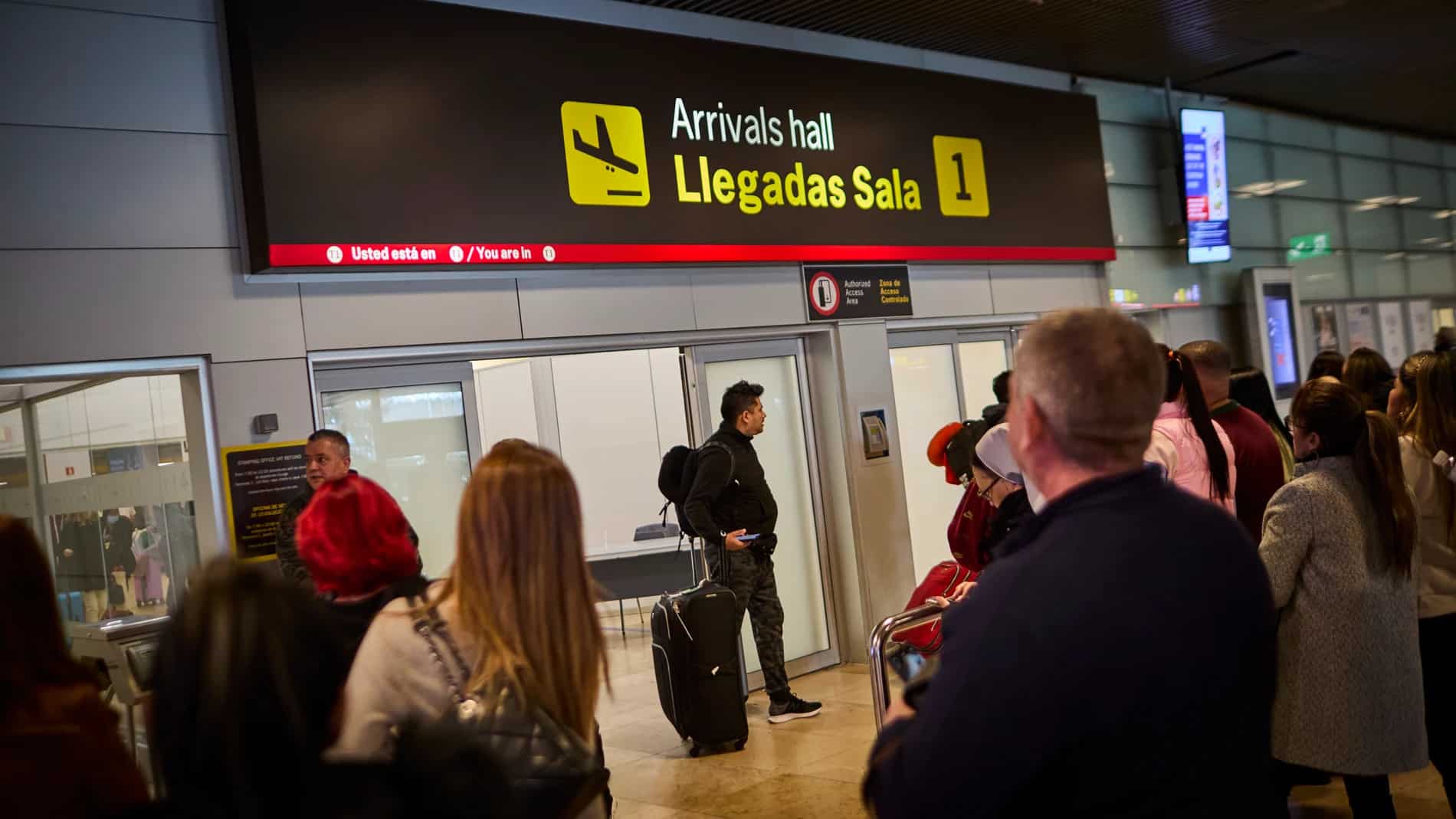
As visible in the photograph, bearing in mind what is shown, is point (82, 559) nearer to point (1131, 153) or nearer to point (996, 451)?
point (996, 451)

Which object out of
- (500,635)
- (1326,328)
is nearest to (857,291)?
(500,635)

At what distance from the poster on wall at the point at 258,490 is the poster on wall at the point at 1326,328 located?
10372 mm

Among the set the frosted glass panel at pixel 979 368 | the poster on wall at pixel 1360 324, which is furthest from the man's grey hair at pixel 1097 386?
the poster on wall at pixel 1360 324

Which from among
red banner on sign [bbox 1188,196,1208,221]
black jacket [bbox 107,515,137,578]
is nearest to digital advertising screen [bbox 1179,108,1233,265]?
red banner on sign [bbox 1188,196,1208,221]

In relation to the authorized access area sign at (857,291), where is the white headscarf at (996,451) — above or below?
below

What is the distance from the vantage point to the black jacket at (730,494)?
6.25m

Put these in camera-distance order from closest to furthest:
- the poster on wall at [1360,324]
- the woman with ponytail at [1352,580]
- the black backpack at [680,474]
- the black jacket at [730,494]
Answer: the woman with ponytail at [1352,580] → the black jacket at [730,494] → the black backpack at [680,474] → the poster on wall at [1360,324]

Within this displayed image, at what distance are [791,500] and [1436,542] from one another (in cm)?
440

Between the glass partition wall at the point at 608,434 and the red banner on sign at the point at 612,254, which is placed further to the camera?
the glass partition wall at the point at 608,434

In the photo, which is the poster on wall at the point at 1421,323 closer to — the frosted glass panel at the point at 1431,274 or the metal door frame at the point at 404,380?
the frosted glass panel at the point at 1431,274

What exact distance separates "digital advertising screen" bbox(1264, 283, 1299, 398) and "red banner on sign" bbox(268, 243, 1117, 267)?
3.04 metres

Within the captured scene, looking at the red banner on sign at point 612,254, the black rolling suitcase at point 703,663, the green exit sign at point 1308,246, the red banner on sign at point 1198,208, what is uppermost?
the red banner on sign at point 1198,208

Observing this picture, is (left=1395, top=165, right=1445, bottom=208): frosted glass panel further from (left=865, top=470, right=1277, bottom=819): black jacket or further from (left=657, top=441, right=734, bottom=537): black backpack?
(left=865, top=470, right=1277, bottom=819): black jacket

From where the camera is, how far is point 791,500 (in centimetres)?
765
